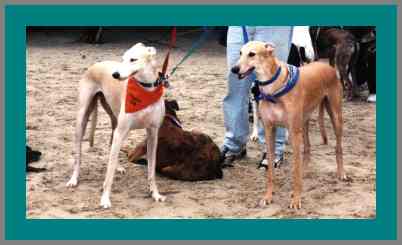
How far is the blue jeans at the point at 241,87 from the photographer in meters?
6.30

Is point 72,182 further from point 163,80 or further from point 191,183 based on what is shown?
point 163,80

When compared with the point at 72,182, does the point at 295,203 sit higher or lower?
lower

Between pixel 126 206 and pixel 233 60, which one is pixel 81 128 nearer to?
pixel 126 206

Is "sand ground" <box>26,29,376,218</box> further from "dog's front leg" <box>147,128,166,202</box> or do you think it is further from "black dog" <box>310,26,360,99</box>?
"black dog" <box>310,26,360,99</box>

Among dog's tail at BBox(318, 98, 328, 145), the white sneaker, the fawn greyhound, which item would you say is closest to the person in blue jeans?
dog's tail at BBox(318, 98, 328, 145)

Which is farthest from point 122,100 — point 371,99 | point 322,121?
point 371,99

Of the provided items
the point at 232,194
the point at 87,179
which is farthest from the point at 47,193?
the point at 232,194

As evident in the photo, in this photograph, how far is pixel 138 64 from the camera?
17.1 feet

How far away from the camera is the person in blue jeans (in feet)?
20.7

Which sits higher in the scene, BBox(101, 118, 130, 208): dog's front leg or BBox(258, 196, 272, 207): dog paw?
BBox(101, 118, 130, 208): dog's front leg

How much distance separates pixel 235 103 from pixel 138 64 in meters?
1.66

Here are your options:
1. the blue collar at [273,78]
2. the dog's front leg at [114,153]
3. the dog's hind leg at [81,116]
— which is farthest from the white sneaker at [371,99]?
the dog's front leg at [114,153]

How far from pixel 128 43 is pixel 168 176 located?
8.20m

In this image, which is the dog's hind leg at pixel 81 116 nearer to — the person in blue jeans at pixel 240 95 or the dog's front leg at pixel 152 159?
the dog's front leg at pixel 152 159
